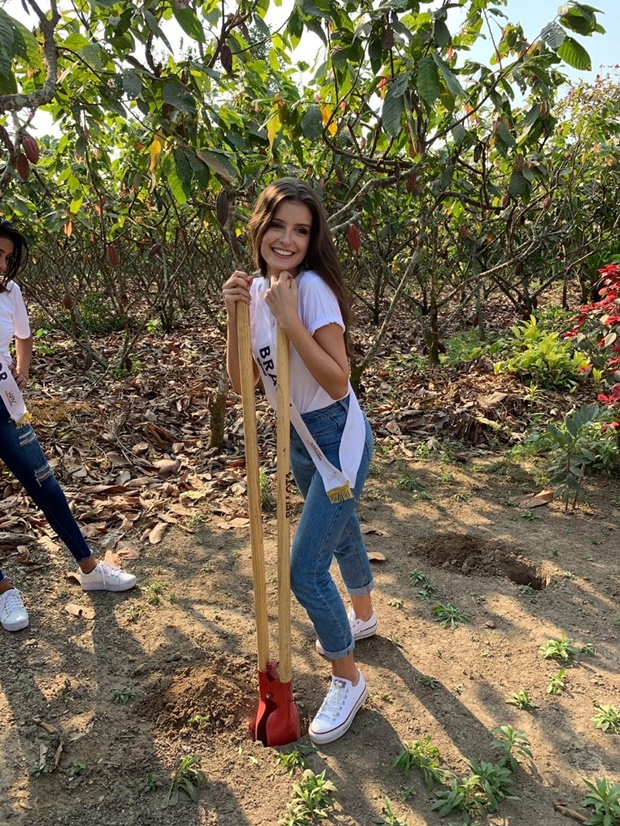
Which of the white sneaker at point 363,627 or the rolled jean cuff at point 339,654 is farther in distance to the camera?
the white sneaker at point 363,627

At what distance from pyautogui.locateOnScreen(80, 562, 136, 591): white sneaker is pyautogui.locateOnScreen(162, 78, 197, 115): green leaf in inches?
79.9

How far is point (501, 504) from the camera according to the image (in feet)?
12.1

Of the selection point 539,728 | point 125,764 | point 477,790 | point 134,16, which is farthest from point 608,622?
point 134,16

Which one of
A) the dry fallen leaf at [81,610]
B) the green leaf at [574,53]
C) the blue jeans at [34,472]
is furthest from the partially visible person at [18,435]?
the green leaf at [574,53]

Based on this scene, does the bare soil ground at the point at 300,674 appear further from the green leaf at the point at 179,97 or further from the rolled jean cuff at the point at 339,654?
the green leaf at the point at 179,97

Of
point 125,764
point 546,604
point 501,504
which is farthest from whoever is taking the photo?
point 501,504

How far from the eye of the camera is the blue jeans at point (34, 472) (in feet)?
8.16

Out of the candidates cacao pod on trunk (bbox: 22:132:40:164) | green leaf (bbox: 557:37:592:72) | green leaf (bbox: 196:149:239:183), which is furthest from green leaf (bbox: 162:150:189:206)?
green leaf (bbox: 557:37:592:72)

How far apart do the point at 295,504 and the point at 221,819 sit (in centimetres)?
211

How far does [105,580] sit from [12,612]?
400 mm

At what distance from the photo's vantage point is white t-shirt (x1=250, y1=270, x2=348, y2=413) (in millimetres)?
1719

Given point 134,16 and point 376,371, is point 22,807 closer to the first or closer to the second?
point 134,16

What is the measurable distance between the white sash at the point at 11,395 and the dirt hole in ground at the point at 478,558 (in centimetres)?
200

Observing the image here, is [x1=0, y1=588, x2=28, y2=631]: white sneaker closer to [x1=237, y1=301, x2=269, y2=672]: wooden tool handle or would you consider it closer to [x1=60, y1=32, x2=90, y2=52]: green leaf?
[x1=237, y1=301, x2=269, y2=672]: wooden tool handle
